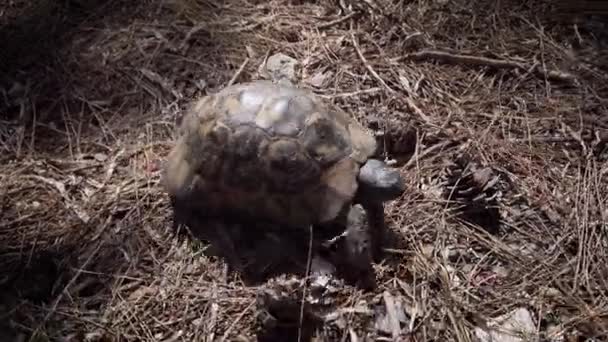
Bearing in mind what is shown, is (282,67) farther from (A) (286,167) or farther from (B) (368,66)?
(A) (286,167)

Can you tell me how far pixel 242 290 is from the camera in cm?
230

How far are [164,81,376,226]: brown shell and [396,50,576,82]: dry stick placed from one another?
98 cm

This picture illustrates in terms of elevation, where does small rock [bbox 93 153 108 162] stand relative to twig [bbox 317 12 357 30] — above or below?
below

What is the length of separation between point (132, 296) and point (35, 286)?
1.24 feet

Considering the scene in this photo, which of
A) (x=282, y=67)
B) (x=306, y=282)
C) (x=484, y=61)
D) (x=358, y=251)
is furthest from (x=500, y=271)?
(x=282, y=67)

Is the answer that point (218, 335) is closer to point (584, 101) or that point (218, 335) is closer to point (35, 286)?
point (35, 286)

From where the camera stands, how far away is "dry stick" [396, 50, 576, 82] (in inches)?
122

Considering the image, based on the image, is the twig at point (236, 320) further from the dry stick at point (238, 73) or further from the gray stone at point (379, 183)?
the dry stick at point (238, 73)

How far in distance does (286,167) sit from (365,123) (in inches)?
26.7

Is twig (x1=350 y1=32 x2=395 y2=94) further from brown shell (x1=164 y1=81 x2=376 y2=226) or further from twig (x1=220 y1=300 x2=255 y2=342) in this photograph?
twig (x1=220 y1=300 x2=255 y2=342)

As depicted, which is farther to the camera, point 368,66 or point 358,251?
point 368,66

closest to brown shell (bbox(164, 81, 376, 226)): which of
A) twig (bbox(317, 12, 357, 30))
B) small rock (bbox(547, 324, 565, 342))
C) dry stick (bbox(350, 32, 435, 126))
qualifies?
dry stick (bbox(350, 32, 435, 126))

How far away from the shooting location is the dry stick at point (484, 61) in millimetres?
3092

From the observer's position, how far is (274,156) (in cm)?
231
